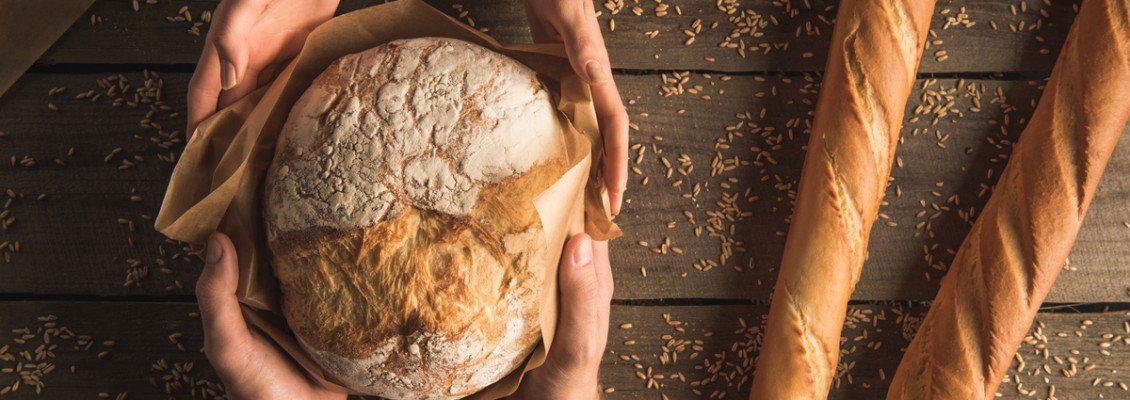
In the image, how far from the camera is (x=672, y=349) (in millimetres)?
1675

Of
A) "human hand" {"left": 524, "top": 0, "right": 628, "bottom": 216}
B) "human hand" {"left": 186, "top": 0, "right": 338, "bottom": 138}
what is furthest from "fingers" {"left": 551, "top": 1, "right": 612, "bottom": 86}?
"human hand" {"left": 186, "top": 0, "right": 338, "bottom": 138}

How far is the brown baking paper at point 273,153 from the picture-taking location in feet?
4.08

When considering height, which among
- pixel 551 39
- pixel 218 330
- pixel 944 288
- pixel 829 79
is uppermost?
pixel 551 39

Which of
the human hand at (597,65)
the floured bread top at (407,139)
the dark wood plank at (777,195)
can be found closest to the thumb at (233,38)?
the floured bread top at (407,139)

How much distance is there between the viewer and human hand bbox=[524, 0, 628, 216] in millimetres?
1302

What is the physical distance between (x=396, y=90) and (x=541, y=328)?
1.52 feet

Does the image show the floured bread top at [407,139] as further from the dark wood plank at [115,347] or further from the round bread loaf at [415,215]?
the dark wood plank at [115,347]

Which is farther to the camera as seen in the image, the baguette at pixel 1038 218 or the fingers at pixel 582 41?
the baguette at pixel 1038 218

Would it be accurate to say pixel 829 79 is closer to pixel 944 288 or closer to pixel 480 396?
pixel 944 288

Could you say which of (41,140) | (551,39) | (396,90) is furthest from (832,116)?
(41,140)

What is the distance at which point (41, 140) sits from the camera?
5.39ft

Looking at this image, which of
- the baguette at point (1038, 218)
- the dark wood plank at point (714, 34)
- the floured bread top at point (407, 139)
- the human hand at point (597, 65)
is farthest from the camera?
the dark wood plank at point (714, 34)

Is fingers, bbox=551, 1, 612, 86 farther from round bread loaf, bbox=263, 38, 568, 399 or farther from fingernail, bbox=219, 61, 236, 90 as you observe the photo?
fingernail, bbox=219, 61, 236, 90

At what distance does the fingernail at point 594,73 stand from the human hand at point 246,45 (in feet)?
1.93
